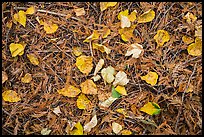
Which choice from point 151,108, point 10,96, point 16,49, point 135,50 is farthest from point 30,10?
point 151,108

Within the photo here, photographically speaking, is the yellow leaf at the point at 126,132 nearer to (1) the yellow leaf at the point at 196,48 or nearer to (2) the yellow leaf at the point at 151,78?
(2) the yellow leaf at the point at 151,78

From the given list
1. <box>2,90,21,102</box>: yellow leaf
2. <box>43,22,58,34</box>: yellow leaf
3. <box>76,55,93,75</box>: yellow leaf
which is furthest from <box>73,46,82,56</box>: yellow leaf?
<box>2,90,21,102</box>: yellow leaf

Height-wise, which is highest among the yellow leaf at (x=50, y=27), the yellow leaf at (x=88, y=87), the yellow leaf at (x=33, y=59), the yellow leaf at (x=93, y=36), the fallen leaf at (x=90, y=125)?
the yellow leaf at (x=50, y=27)

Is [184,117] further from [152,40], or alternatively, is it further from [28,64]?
[28,64]

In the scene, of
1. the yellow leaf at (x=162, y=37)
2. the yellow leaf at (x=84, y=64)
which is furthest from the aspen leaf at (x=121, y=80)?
the yellow leaf at (x=162, y=37)

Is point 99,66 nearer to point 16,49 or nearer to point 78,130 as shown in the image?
point 78,130

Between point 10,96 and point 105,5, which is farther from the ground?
point 105,5

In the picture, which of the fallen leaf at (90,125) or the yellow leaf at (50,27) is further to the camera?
the yellow leaf at (50,27)
